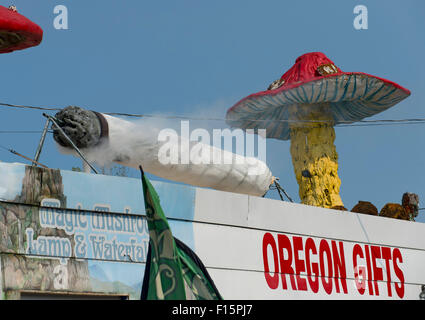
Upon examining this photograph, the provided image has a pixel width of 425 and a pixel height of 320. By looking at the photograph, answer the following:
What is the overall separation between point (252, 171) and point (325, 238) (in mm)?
2327

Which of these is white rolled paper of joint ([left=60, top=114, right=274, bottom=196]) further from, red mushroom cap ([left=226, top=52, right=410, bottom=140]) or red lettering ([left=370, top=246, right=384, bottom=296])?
red lettering ([left=370, top=246, right=384, bottom=296])

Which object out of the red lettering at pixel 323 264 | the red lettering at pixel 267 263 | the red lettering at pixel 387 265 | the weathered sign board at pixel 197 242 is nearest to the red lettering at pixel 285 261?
the weathered sign board at pixel 197 242

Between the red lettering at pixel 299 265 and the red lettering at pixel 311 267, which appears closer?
the red lettering at pixel 299 265

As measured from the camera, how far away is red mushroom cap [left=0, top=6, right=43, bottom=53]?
42.3ft

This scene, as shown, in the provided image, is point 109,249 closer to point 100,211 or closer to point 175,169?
point 100,211

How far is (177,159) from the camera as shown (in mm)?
15000

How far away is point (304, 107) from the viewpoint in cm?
1906

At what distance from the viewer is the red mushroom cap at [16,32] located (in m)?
12.9

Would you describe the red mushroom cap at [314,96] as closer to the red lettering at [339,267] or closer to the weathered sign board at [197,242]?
the weathered sign board at [197,242]

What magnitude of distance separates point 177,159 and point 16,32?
14.2ft

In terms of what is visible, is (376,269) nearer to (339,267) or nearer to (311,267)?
(339,267)

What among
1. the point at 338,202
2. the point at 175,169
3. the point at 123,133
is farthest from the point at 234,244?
the point at 338,202

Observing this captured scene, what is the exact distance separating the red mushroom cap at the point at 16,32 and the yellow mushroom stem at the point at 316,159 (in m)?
8.17
